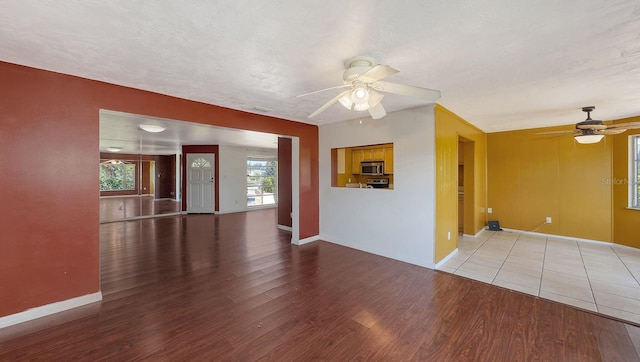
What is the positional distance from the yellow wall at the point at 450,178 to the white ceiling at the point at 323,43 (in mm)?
872

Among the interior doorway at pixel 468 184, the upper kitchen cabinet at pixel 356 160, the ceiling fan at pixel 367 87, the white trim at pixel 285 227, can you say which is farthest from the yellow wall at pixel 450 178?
the white trim at pixel 285 227

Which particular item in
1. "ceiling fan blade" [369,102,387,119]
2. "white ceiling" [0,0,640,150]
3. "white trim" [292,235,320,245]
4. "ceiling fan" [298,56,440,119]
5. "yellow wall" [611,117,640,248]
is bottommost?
"white trim" [292,235,320,245]

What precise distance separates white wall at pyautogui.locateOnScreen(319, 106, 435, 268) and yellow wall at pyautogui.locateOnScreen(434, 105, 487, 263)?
16 cm

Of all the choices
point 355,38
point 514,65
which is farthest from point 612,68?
point 355,38

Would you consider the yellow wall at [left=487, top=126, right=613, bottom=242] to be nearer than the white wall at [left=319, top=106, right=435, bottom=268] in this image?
No

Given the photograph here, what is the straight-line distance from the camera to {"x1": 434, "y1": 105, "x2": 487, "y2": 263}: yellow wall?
3693 mm

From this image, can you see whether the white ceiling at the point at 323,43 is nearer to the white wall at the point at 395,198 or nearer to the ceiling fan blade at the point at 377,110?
the ceiling fan blade at the point at 377,110

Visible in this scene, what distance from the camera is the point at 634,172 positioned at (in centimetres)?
433

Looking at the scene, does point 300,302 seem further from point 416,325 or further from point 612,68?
point 612,68

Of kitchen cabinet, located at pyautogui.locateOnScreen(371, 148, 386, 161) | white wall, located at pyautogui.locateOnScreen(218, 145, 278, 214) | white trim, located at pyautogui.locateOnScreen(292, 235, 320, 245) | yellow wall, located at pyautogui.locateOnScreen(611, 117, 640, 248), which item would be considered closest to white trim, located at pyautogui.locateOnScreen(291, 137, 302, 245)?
white trim, located at pyautogui.locateOnScreen(292, 235, 320, 245)

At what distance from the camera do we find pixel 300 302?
265 centimetres

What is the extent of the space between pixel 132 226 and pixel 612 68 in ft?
28.8

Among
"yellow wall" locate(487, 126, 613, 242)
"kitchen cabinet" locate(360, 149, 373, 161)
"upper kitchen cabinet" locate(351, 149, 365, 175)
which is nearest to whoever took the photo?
"yellow wall" locate(487, 126, 613, 242)

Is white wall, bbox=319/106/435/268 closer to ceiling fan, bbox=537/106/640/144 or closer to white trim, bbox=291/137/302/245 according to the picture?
white trim, bbox=291/137/302/245
